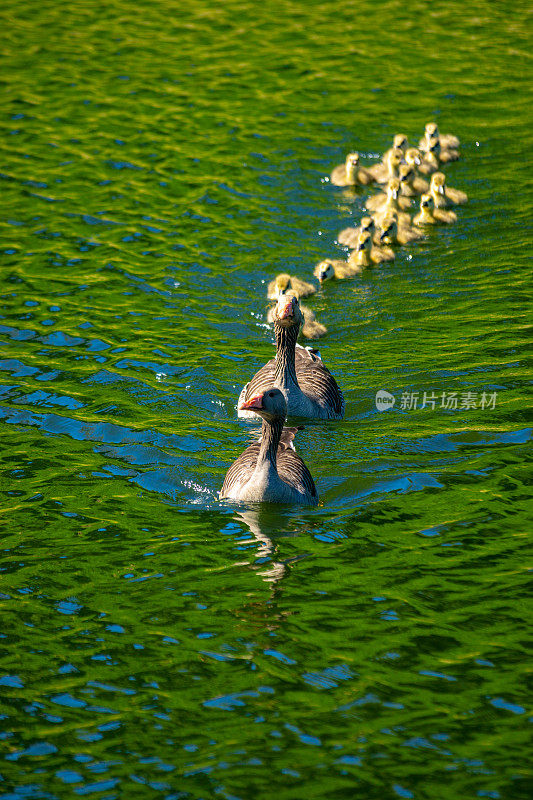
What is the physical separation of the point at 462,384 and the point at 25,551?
5043mm

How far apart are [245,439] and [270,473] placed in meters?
1.70

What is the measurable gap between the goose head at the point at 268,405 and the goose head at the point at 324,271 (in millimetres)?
5119

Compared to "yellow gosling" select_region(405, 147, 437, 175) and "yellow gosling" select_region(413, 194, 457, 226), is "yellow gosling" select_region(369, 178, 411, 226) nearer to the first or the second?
"yellow gosling" select_region(413, 194, 457, 226)

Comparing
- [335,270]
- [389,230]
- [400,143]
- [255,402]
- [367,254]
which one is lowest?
[335,270]

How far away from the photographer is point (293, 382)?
35.4 feet

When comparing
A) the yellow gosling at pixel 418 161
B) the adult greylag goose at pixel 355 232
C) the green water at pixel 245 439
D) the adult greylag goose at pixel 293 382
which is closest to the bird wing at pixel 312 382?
the adult greylag goose at pixel 293 382

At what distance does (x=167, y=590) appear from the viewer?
7703 millimetres

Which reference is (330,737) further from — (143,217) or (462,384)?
(143,217)

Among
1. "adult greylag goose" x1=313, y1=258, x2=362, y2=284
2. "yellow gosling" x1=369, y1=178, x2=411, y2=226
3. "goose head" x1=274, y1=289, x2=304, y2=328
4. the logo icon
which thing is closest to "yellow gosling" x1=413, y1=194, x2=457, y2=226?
"yellow gosling" x1=369, y1=178, x2=411, y2=226

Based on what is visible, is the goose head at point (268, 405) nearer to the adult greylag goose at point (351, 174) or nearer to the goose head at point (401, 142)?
the adult greylag goose at point (351, 174)

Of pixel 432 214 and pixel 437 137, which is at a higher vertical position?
pixel 437 137

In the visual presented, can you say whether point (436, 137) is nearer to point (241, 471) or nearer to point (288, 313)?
point (288, 313)

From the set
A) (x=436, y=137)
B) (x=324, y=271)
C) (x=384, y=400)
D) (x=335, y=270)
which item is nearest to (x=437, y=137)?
(x=436, y=137)

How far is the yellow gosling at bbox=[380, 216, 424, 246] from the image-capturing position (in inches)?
563
